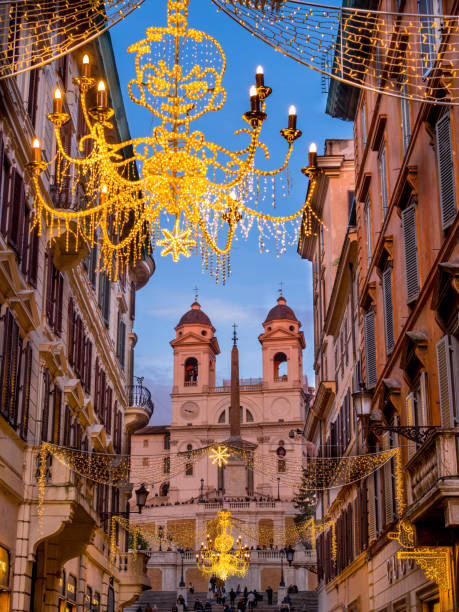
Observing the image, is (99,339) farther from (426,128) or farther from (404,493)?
(426,128)

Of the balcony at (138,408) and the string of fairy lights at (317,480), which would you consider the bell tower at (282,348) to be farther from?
the balcony at (138,408)

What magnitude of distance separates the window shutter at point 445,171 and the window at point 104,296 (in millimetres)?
19625

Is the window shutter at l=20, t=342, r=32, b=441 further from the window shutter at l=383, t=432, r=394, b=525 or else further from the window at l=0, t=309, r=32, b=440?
the window shutter at l=383, t=432, r=394, b=525

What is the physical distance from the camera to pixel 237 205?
44.0 feet

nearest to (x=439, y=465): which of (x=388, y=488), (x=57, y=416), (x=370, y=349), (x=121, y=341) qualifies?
(x=388, y=488)

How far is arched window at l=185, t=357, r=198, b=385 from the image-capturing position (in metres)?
116

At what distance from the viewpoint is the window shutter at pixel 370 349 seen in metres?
25.2

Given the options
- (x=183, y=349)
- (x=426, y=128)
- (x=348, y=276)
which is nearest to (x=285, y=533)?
(x=183, y=349)

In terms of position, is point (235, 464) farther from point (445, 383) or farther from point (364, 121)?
point (445, 383)

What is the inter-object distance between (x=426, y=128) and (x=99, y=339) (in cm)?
1880

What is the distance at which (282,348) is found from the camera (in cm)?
11581

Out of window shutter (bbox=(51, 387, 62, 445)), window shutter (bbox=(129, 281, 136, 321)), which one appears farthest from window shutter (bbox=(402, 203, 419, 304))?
window shutter (bbox=(129, 281, 136, 321))

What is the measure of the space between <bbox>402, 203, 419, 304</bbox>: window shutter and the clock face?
93.6 meters

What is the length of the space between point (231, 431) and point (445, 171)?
86252 millimetres
